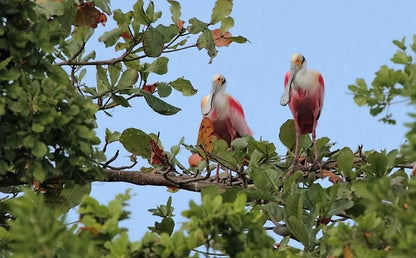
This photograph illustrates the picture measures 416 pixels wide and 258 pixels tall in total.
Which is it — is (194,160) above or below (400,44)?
above

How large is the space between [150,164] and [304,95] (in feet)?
7.46

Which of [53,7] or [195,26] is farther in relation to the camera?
[195,26]

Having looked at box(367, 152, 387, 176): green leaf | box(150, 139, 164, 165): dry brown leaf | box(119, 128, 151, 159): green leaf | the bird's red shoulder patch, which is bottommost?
box(367, 152, 387, 176): green leaf

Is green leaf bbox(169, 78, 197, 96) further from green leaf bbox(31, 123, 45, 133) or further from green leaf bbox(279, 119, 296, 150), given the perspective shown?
green leaf bbox(31, 123, 45, 133)

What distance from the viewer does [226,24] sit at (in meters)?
6.56

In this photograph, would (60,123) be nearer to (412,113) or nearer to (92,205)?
(92,205)

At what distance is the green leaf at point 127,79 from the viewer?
243 inches

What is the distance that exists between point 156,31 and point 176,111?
51 centimetres

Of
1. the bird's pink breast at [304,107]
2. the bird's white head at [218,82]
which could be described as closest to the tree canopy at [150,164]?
the bird's pink breast at [304,107]

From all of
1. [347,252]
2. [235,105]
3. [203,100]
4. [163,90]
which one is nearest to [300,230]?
[347,252]

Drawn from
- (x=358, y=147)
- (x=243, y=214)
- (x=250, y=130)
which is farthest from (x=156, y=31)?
(x=250, y=130)

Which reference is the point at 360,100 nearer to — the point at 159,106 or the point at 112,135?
the point at 159,106

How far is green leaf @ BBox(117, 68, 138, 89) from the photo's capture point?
6.16 m

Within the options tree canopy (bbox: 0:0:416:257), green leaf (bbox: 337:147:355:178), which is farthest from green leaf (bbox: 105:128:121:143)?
green leaf (bbox: 337:147:355:178)
